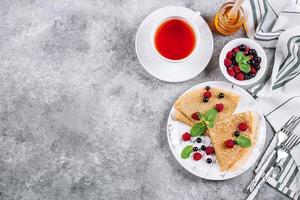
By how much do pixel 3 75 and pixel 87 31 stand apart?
0.33m

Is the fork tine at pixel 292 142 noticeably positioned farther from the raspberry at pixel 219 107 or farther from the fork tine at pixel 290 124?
the raspberry at pixel 219 107

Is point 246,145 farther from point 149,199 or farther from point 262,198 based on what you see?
point 149,199

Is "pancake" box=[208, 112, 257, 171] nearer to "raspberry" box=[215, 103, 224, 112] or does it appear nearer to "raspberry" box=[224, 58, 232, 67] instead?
"raspberry" box=[215, 103, 224, 112]

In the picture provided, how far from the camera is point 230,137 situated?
139cm

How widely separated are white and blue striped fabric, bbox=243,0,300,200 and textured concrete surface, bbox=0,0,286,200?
56 millimetres

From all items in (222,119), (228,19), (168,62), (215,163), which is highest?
(228,19)

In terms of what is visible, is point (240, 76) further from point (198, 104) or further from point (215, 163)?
point (215, 163)

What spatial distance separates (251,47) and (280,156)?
1.23 feet

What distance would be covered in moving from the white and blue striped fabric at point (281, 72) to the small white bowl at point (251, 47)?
49 mm

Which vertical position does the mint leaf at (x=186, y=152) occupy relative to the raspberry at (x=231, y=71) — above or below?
below

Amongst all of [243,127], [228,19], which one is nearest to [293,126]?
[243,127]

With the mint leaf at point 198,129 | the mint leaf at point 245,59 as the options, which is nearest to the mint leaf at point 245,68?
the mint leaf at point 245,59

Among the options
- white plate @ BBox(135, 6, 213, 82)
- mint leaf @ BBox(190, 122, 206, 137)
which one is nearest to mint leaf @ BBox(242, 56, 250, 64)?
white plate @ BBox(135, 6, 213, 82)

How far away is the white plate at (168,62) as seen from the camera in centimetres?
139
